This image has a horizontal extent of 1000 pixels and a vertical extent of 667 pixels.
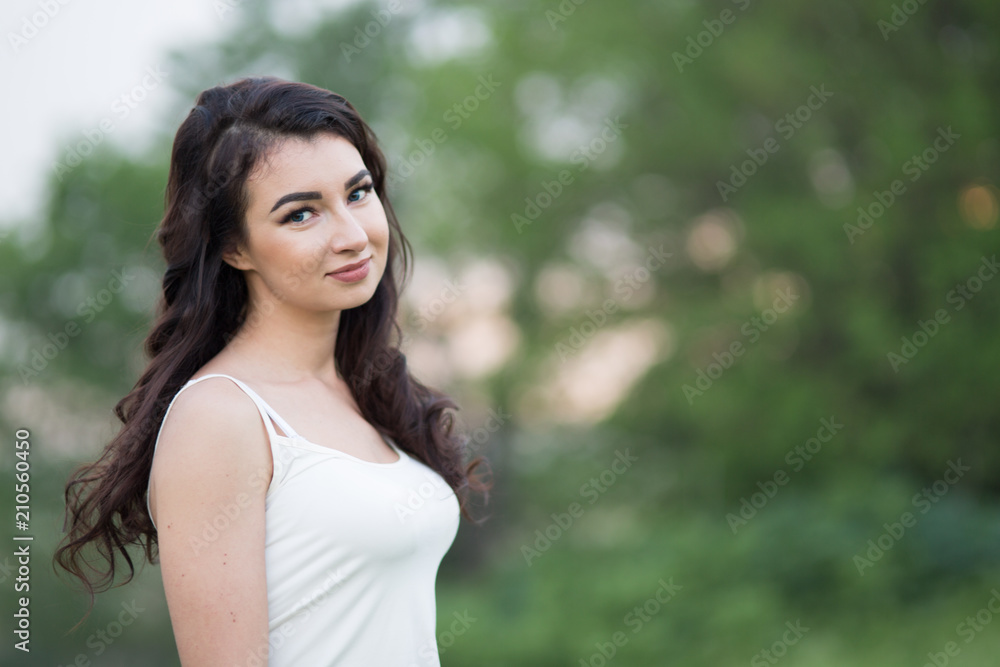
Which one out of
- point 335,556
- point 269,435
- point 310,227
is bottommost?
point 335,556

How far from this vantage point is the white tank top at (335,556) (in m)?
1.46

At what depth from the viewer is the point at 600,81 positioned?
9.74m

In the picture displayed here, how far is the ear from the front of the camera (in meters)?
1.67

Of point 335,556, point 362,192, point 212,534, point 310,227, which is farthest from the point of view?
point 362,192

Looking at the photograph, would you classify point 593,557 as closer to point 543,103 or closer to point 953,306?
point 953,306

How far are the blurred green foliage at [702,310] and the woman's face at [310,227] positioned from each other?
4929 mm

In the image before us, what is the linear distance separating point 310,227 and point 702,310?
24.4 feet

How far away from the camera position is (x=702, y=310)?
8625 millimetres

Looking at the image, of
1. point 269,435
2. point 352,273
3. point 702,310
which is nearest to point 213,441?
Result: point 269,435

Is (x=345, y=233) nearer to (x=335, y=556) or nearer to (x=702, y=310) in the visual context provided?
(x=335, y=556)

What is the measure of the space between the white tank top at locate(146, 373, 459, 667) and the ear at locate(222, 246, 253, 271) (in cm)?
29

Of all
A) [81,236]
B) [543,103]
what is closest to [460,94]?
[543,103]

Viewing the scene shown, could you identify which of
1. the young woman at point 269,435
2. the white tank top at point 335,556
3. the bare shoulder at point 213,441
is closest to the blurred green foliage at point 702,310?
the young woman at point 269,435

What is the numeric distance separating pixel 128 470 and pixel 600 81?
8.95m
